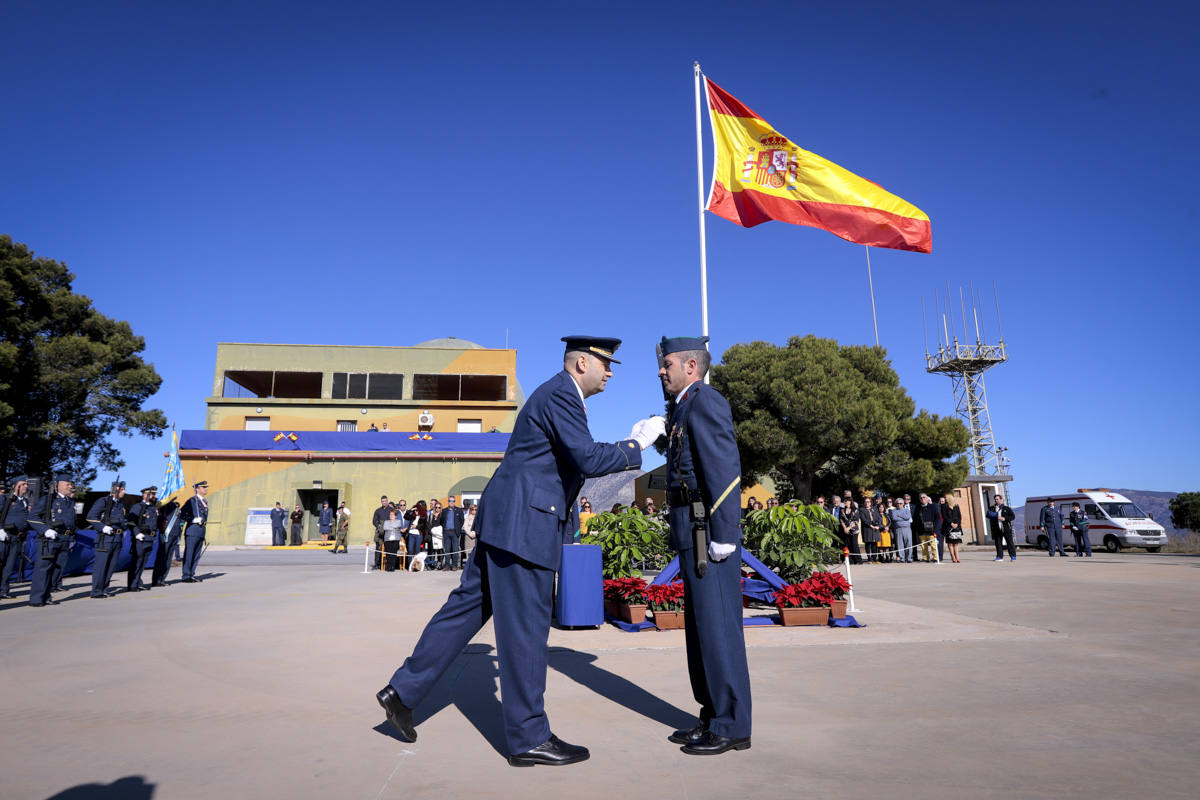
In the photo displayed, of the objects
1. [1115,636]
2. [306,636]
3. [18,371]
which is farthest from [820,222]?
[18,371]

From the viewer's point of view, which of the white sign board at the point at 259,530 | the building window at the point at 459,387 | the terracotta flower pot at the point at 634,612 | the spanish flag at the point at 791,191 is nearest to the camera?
the terracotta flower pot at the point at 634,612

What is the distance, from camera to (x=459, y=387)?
3612 cm

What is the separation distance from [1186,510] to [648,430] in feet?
121

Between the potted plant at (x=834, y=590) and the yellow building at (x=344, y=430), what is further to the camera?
the yellow building at (x=344, y=430)

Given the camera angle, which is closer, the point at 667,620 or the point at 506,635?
the point at 506,635

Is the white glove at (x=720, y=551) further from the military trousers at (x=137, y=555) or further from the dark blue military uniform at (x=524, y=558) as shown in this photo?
the military trousers at (x=137, y=555)

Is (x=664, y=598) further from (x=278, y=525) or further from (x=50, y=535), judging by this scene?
(x=278, y=525)

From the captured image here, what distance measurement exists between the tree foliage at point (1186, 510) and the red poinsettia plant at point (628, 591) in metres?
32.5

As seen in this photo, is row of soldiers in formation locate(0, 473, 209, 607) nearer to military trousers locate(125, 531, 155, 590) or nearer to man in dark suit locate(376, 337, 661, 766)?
military trousers locate(125, 531, 155, 590)

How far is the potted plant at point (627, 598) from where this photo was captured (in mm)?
6965

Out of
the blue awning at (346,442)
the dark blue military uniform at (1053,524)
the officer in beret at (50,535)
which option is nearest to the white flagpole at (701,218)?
the officer in beret at (50,535)

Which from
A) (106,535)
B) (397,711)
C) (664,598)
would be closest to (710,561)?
(397,711)

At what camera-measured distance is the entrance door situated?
31781 millimetres

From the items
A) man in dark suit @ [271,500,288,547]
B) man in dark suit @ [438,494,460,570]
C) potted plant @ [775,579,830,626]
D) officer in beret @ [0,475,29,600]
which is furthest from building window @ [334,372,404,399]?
potted plant @ [775,579,830,626]
